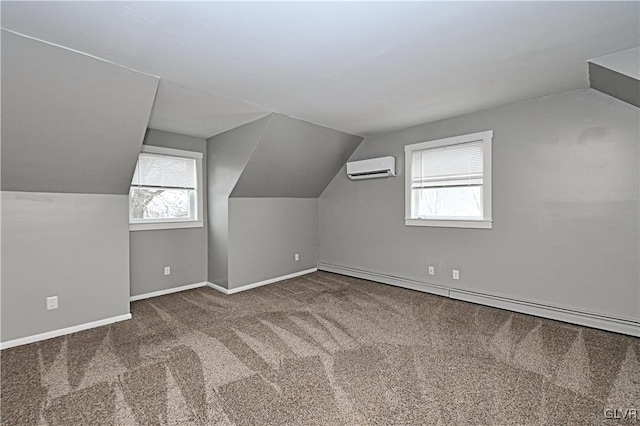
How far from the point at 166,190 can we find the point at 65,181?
1.44 metres

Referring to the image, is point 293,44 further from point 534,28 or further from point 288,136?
point 288,136

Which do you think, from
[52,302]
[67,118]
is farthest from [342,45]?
[52,302]

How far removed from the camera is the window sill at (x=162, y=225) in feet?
13.8

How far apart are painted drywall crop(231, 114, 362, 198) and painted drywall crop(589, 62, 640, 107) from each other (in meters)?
2.92

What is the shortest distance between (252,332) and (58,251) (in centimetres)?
212

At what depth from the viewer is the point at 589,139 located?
317cm

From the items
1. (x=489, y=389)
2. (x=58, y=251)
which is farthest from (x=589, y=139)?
(x=58, y=251)

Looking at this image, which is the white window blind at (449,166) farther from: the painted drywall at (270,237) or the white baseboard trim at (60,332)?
the white baseboard trim at (60,332)

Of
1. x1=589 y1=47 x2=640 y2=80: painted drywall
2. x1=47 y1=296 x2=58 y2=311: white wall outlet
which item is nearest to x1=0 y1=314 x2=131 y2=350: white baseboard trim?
x1=47 y1=296 x2=58 y2=311: white wall outlet

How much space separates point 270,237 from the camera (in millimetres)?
5191

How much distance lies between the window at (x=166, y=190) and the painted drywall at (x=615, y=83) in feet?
15.5

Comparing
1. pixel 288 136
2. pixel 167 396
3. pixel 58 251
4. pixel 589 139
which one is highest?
pixel 288 136

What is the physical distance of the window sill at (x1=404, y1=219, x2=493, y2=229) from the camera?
389cm

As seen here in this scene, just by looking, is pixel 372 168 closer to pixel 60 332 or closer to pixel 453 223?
pixel 453 223
